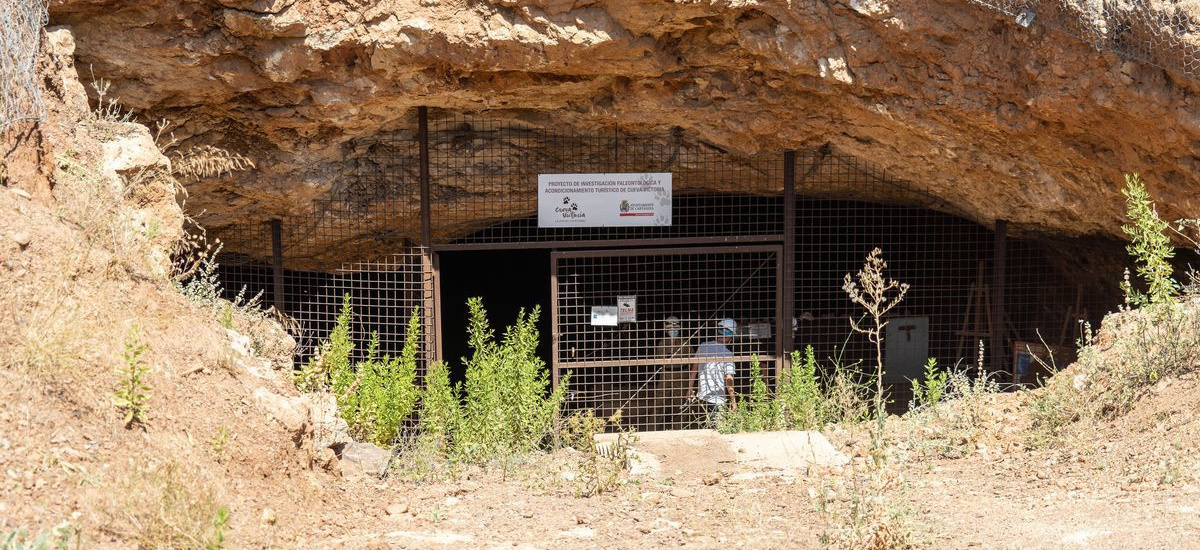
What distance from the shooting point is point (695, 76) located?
5.98 m

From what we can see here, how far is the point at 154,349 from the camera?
3850 millimetres

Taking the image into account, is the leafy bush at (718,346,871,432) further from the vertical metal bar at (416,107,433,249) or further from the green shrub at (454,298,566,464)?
the vertical metal bar at (416,107,433,249)

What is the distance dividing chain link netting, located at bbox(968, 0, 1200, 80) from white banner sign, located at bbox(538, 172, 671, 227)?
2.27 metres

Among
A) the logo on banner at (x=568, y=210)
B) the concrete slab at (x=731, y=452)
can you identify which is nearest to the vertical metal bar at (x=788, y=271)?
the concrete slab at (x=731, y=452)

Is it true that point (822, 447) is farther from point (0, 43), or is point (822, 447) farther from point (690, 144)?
point (0, 43)

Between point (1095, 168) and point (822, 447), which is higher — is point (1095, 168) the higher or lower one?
the higher one

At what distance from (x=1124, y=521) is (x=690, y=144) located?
12.5 ft

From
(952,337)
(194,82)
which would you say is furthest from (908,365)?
(194,82)

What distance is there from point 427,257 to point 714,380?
2.14 meters

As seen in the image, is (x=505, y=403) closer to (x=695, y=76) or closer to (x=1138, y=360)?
(x=695, y=76)

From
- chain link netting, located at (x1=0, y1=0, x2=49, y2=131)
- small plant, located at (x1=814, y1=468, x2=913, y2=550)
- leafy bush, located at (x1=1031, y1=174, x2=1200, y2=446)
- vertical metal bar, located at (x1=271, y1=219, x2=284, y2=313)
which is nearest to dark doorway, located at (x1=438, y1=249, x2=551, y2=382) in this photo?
vertical metal bar, located at (x1=271, y1=219, x2=284, y2=313)

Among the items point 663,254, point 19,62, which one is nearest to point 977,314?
point 663,254

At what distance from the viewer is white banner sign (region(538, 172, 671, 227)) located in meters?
6.46

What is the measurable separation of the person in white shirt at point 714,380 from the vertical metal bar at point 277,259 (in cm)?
287
